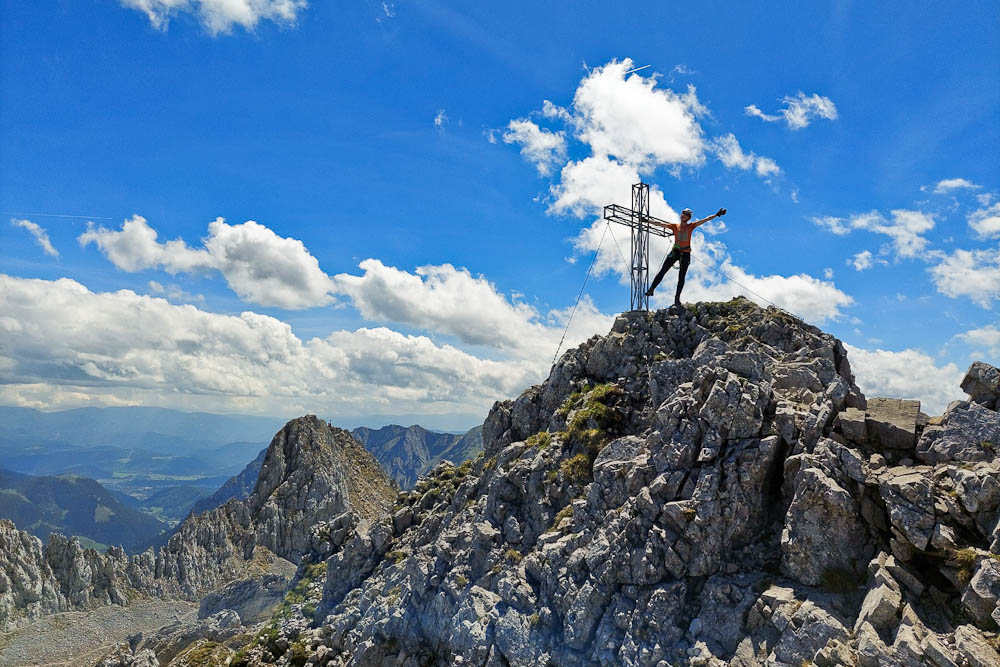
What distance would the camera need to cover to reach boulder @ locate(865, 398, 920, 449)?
21031mm

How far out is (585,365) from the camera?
128ft

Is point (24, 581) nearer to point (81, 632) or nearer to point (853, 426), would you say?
point (81, 632)

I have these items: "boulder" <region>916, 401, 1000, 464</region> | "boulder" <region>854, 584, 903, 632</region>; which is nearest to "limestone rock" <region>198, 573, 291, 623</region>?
"boulder" <region>854, 584, 903, 632</region>

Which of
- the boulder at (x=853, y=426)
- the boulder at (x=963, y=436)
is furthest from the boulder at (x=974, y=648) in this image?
the boulder at (x=853, y=426)

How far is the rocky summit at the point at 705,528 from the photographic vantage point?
689 inches

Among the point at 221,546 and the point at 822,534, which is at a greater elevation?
the point at 822,534

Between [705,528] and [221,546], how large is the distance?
11539 cm

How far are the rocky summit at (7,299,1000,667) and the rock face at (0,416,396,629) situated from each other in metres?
65.8

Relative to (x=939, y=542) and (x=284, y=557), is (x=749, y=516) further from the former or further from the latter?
(x=284, y=557)

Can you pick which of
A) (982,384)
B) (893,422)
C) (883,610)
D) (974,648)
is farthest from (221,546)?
(982,384)

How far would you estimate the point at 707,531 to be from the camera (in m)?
22.1

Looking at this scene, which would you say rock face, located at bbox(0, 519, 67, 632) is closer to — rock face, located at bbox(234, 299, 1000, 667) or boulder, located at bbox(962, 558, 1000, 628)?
rock face, located at bbox(234, 299, 1000, 667)

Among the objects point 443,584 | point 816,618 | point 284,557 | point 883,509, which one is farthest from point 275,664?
point 284,557

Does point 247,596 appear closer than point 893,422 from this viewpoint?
No
